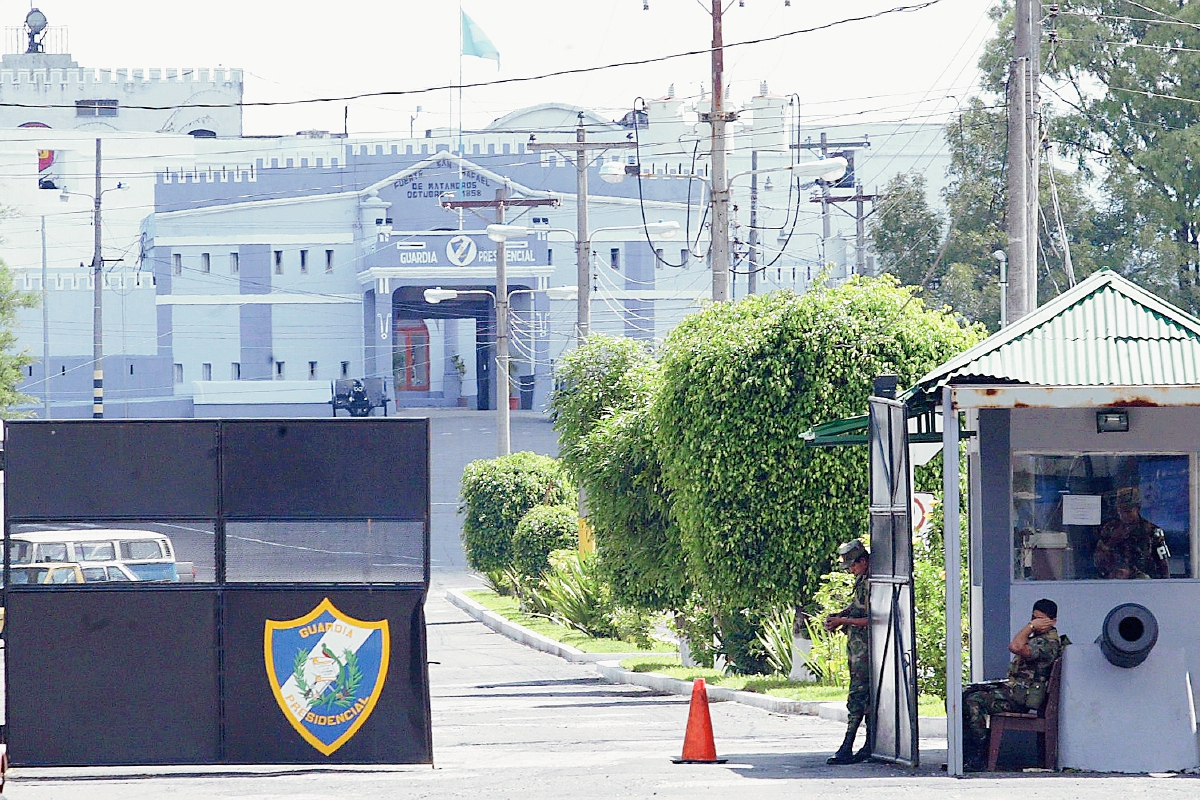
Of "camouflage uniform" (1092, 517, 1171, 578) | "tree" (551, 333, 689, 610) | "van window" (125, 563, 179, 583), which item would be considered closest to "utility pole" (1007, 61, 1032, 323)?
"tree" (551, 333, 689, 610)

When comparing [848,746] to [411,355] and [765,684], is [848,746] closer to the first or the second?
[765,684]

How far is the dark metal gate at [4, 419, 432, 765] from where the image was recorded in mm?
11570

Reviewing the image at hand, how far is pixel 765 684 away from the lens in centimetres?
1755

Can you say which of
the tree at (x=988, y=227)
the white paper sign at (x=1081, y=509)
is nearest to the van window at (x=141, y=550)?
the white paper sign at (x=1081, y=509)

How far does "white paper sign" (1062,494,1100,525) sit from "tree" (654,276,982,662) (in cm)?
472

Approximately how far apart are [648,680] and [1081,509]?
901cm

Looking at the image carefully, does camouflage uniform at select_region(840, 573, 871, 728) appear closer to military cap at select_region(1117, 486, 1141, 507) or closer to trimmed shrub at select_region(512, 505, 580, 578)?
military cap at select_region(1117, 486, 1141, 507)

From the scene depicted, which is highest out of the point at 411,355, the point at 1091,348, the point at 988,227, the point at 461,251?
the point at 461,251

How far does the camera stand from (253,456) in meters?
11.7

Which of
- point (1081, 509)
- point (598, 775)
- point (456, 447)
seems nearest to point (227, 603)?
point (598, 775)

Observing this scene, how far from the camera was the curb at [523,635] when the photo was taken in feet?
79.5

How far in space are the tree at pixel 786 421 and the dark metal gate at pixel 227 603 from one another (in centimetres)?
609

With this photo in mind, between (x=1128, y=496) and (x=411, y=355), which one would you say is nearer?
(x=1128, y=496)

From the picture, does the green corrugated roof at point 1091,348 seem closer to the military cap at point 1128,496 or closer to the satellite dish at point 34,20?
the military cap at point 1128,496
